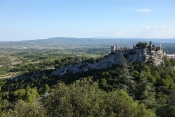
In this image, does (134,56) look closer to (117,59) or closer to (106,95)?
(117,59)

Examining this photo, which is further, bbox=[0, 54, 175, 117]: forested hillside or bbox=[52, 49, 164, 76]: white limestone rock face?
bbox=[52, 49, 164, 76]: white limestone rock face

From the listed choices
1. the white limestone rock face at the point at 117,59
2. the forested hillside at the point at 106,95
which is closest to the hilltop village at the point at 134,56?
the white limestone rock face at the point at 117,59

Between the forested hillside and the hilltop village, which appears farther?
the hilltop village

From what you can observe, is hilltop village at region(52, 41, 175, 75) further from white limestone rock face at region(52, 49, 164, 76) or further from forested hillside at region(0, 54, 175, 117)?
forested hillside at region(0, 54, 175, 117)

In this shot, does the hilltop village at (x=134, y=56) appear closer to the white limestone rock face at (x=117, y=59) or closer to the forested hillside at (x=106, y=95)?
the white limestone rock face at (x=117, y=59)

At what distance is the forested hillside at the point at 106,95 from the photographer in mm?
23625

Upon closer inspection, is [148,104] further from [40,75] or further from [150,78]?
[40,75]

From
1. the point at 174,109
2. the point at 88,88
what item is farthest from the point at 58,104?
the point at 174,109

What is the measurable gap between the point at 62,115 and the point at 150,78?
3691 cm

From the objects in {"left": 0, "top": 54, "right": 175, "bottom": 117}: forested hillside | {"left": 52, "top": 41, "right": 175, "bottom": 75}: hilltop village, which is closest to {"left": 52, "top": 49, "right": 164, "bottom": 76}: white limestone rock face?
{"left": 52, "top": 41, "right": 175, "bottom": 75}: hilltop village

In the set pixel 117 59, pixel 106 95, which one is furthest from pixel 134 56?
pixel 106 95

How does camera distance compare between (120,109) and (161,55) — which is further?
(161,55)

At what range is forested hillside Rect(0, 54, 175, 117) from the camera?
77.5 feet

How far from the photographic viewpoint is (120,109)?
26094 mm
